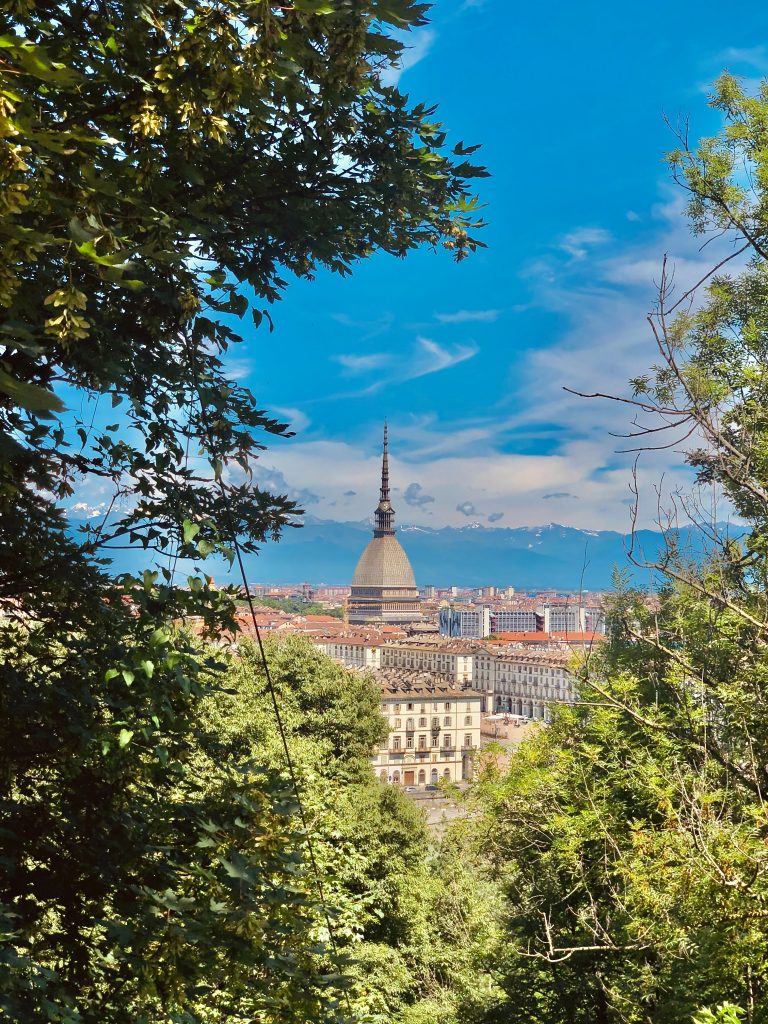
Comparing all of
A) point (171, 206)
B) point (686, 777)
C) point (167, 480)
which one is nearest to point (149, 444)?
point (167, 480)

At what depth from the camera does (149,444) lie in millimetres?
3430

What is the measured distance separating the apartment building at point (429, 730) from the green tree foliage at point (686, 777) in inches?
2539

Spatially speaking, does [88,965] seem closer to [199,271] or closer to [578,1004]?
[199,271]

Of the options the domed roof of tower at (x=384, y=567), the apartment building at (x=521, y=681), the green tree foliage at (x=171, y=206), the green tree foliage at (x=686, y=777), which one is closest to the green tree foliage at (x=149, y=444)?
the green tree foliage at (x=171, y=206)

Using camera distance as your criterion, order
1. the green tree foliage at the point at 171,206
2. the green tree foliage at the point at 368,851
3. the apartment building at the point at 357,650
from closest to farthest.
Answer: the green tree foliage at the point at 171,206 < the green tree foliage at the point at 368,851 < the apartment building at the point at 357,650

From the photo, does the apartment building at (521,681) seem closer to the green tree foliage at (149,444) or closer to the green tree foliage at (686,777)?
the green tree foliage at (686,777)

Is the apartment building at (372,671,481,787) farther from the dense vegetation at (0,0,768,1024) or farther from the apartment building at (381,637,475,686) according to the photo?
the dense vegetation at (0,0,768,1024)

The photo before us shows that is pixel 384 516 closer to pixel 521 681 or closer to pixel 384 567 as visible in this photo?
pixel 384 567

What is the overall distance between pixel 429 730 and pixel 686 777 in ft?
243

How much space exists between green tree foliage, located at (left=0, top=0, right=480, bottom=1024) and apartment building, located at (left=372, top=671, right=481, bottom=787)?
241 feet

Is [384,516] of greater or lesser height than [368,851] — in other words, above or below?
above

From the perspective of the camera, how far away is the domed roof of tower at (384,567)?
164 meters

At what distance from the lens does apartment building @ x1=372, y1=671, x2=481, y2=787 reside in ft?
252

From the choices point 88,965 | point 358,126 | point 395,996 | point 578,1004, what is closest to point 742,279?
point 358,126
